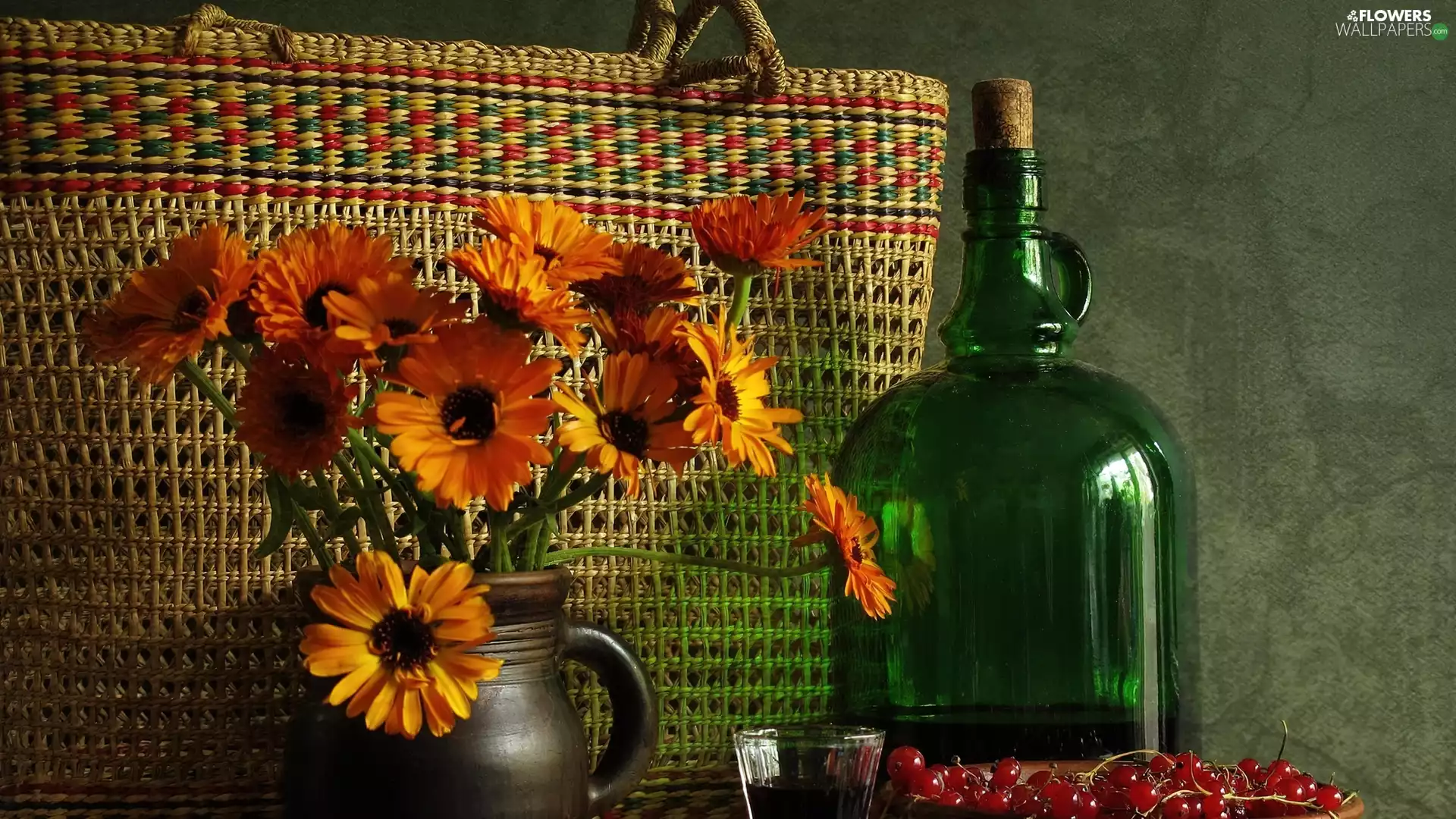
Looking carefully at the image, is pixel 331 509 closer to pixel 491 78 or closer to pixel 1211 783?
pixel 491 78

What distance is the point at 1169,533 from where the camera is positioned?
2.84ft

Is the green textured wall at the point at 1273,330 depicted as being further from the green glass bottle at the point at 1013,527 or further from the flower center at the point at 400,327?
the flower center at the point at 400,327

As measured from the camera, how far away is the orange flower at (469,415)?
54 cm

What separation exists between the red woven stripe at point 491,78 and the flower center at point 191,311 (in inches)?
10.9

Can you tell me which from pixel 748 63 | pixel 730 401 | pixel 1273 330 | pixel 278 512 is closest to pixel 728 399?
pixel 730 401

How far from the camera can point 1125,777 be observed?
67 cm

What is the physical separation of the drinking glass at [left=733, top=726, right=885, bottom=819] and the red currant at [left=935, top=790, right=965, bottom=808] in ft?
0.16

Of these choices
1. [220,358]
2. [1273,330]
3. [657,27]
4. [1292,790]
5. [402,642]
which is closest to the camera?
[402,642]

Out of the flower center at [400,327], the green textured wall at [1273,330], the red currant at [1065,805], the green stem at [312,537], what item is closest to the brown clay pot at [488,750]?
the green stem at [312,537]

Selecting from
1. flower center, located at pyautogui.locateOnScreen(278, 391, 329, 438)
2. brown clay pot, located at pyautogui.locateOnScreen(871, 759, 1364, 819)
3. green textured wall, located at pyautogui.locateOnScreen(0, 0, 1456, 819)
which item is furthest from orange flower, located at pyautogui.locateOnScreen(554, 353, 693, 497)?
green textured wall, located at pyautogui.locateOnScreen(0, 0, 1456, 819)

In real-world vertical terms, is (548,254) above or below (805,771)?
above

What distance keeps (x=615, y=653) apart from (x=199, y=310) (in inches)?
10.4

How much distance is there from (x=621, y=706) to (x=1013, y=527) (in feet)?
0.92

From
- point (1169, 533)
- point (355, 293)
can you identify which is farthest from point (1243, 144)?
point (355, 293)
